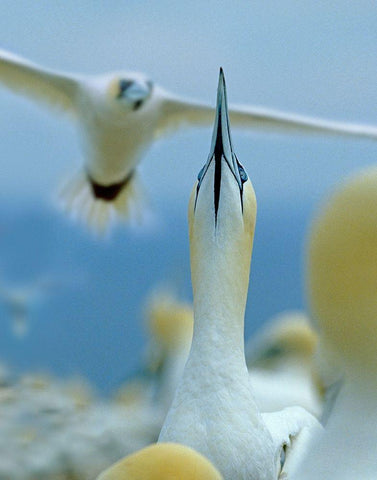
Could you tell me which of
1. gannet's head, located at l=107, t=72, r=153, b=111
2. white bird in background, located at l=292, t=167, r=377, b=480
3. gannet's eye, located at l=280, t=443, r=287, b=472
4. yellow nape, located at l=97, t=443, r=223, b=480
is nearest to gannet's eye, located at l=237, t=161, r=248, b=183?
A: white bird in background, located at l=292, t=167, r=377, b=480

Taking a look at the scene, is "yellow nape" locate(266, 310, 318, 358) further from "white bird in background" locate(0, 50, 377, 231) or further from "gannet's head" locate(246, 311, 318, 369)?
"white bird in background" locate(0, 50, 377, 231)

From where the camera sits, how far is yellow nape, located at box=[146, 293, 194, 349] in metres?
1.87

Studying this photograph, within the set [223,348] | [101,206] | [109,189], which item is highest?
[109,189]

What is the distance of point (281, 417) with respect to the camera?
131 cm

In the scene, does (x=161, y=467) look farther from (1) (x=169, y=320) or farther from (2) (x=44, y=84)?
(2) (x=44, y=84)

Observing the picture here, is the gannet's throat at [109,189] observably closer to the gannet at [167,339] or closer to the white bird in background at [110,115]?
the white bird in background at [110,115]

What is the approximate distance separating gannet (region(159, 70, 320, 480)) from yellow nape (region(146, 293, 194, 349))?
572mm

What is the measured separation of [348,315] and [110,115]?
7.54 feet

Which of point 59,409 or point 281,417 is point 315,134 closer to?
point 281,417

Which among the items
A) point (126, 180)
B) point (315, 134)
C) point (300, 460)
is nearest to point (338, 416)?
point (300, 460)

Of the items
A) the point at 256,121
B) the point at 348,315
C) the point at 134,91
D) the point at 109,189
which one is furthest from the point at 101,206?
the point at 348,315

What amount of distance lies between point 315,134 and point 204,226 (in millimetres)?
663

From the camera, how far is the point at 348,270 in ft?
3.38

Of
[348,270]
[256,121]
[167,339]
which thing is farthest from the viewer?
[256,121]
